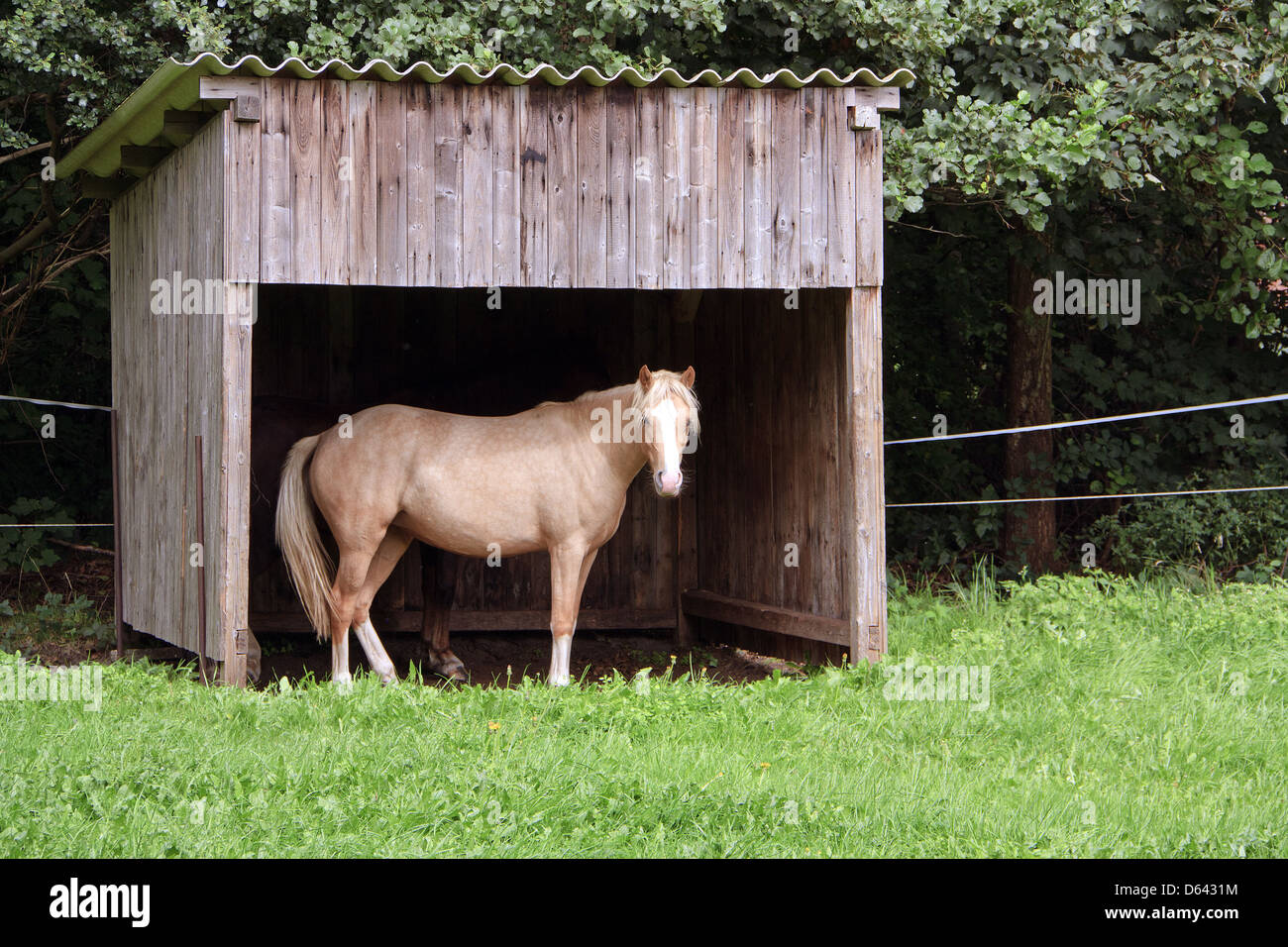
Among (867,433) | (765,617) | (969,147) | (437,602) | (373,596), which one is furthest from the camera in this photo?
(969,147)

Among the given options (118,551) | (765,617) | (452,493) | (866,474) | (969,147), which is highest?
(969,147)

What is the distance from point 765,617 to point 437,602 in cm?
221

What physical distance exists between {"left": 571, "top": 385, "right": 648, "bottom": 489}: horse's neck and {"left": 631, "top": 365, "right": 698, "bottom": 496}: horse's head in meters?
0.43

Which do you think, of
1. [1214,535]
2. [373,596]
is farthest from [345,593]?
[1214,535]

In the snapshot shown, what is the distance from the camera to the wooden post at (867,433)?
7.34 meters

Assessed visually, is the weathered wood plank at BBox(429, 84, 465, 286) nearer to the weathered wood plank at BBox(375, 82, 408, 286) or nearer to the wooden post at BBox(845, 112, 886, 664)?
the weathered wood plank at BBox(375, 82, 408, 286)

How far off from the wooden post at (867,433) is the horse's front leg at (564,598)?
5.36ft

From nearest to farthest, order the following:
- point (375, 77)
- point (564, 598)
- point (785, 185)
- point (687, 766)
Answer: point (687, 766)
point (375, 77)
point (785, 185)
point (564, 598)

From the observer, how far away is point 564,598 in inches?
309

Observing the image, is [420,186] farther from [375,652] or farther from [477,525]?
[375,652]

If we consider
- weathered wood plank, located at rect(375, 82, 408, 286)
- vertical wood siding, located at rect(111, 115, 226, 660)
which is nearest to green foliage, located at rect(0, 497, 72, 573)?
vertical wood siding, located at rect(111, 115, 226, 660)

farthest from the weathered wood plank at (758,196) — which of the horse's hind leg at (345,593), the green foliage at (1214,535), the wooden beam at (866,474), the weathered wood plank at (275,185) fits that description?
the green foliage at (1214,535)

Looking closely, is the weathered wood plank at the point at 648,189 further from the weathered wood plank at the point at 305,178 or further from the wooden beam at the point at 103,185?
the wooden beam at the point at 103,185

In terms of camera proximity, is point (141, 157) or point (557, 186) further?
point (141, 157)
